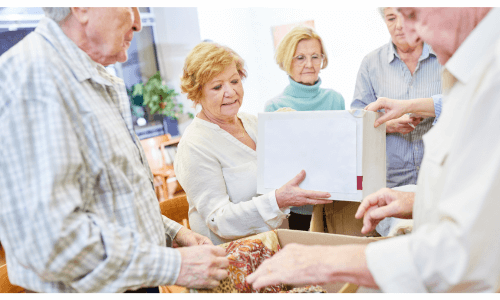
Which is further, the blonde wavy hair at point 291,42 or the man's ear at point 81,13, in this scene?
the blonde wavy hair at point 291,42

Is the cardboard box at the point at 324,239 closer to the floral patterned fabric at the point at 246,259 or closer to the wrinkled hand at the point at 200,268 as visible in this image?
the floral patterned fabric at the point at 246,259

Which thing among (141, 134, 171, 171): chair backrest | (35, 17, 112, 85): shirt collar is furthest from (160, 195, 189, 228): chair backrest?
(141, 134, 171, 171): chair backrest

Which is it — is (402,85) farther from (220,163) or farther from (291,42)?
(220,163)

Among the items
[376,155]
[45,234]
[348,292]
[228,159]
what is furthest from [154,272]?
[376,155]

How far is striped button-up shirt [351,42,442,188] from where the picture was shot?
1.65 meters

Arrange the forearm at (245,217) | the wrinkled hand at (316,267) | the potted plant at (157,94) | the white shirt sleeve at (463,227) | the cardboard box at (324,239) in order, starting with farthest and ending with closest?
the potted plant at (157,94), the forearm at (245,217), the cardboard box at (324,239), the wrinkled hand at (316,267), the white shirt sleeve at (463,227)

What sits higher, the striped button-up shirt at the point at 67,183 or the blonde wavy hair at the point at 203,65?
the blonde wavy hair at the point at 203,65

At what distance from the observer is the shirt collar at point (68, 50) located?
29.7 inches

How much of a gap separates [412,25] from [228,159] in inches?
34.3

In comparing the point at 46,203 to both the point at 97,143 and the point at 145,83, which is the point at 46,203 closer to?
the point at 97,143

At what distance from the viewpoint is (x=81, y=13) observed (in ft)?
2.62

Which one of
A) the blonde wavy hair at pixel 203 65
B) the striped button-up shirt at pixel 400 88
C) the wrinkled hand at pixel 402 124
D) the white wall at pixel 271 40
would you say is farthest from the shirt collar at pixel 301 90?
the white wall at pixel 271 40

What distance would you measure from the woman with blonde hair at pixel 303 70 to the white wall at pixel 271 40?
1.84m

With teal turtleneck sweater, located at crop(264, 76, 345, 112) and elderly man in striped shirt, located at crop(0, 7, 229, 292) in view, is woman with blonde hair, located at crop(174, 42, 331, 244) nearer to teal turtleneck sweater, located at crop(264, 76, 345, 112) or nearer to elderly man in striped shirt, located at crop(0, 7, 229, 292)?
elderly man in striped shirt, located at crop(0, 7, 229, 292)
